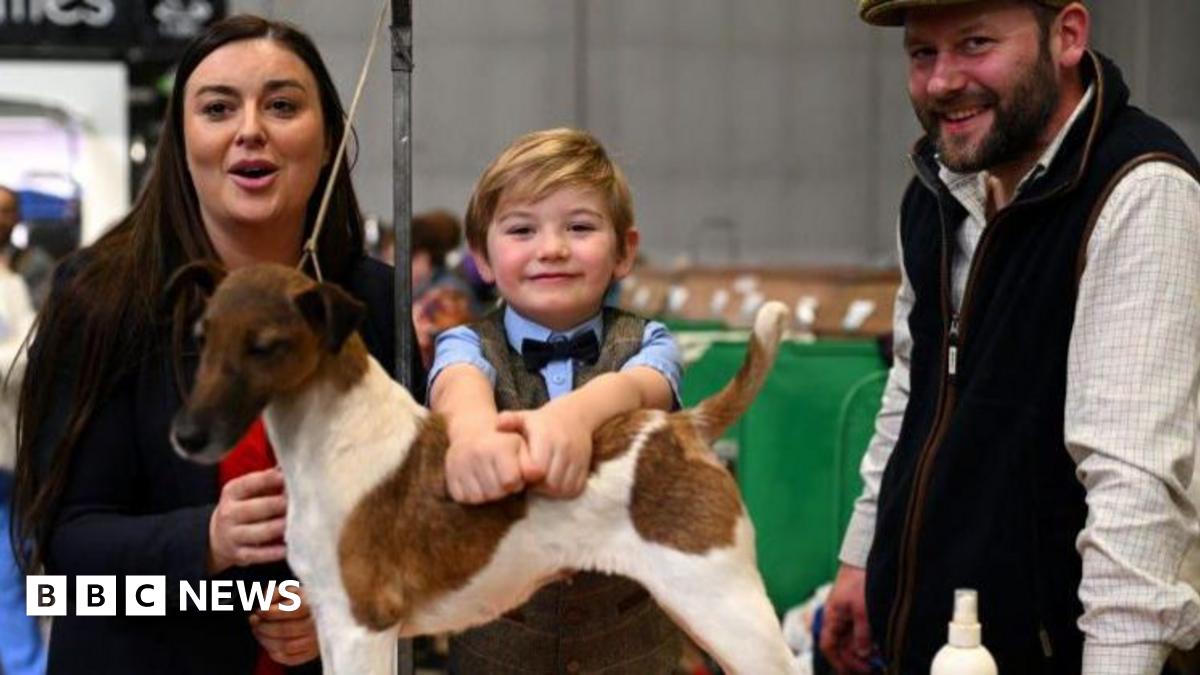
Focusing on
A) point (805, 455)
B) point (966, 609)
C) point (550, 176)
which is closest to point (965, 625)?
point (966, 609)

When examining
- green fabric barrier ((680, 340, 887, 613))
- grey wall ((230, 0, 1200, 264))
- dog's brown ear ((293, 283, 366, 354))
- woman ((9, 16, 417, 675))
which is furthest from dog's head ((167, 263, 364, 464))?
grey wall ((230, 0, 1200, 264))

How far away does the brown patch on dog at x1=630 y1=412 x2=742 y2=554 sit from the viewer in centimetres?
142

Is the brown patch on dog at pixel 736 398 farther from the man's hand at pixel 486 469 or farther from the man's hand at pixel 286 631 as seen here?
the man's hand at pixel 286 631

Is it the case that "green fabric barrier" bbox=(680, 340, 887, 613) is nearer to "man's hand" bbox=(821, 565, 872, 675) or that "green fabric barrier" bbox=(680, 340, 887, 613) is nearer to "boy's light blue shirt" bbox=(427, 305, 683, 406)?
"man's hand" bbox=(821, 565, 872, 675)

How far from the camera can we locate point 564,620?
1.71 meters

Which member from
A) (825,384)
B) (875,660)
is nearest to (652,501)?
(875,660)

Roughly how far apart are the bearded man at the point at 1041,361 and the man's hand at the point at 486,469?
63cm

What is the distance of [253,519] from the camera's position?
1.57 metres

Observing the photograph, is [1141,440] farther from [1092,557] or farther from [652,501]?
[652,501]

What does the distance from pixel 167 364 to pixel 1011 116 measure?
35.0 inches

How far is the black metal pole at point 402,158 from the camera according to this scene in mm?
1575

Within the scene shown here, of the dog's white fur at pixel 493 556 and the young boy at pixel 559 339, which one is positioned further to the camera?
the young boy at pixel 559 339

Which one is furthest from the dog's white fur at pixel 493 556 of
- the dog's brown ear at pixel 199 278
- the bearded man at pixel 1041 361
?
the bearded man at pixel 1041 361

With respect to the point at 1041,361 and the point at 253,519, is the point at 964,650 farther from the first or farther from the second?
the point at 253,519
